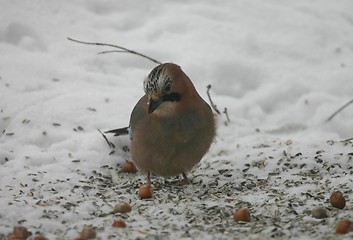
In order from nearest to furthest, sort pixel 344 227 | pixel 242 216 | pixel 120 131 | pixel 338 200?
pixel 344 227 < pixel 242 216 < pixel 338 200 < pixel 120 131

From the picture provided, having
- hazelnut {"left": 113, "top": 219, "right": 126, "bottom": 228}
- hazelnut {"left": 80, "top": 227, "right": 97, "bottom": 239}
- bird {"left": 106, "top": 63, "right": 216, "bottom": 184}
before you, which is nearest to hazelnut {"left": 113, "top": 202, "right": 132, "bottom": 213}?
hazelnut {"left": 113, "top": 219, "right": 126, "bottom": 228}

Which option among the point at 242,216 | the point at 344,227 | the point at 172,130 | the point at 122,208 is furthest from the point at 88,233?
the point at 344,227

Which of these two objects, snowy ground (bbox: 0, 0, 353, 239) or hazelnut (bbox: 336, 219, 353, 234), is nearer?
hazelnut (bbox: 336, 219, 353, 234)

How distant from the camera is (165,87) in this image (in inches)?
153

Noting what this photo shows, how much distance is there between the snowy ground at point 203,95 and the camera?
3.63 m

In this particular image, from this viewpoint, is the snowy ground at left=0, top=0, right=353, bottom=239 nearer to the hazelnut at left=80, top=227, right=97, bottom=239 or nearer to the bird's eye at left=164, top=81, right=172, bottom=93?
the hazelnut at left=80, top=227, right=97, bottom=239

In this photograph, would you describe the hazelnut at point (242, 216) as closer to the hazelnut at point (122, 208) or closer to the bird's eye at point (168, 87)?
the hazelnut at point (122, 208)

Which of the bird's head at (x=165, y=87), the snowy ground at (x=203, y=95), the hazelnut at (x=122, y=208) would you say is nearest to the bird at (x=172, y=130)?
the bird's head at (x=165, y=87)

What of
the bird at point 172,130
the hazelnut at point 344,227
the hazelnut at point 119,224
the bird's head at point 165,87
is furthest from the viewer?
the bird at point 172,130

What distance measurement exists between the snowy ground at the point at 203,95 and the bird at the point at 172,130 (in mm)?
213

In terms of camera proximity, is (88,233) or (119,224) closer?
(88,233)

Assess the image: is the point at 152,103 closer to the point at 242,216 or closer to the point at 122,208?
the point at 122,208

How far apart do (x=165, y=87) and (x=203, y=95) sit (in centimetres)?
232

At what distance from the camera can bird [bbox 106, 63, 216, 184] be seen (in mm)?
4031
